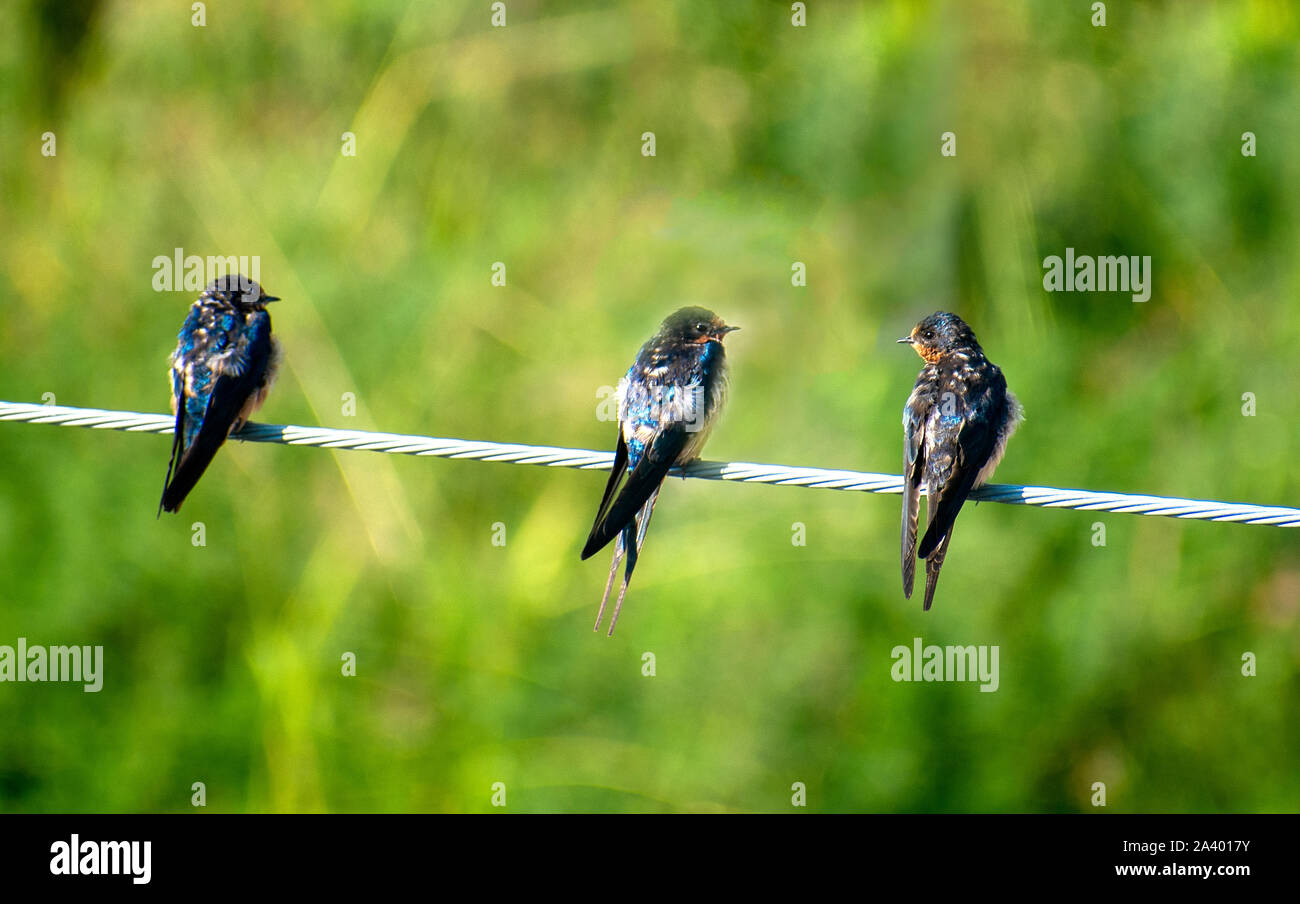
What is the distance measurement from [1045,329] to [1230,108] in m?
2.21

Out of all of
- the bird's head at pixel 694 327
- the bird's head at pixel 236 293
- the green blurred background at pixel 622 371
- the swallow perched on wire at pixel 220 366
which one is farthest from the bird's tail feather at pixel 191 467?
the green blurred background at pixel 622 371

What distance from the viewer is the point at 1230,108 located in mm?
8438

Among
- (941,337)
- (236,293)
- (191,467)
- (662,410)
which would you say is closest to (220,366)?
(236,293)

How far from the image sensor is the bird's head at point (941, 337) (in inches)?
191

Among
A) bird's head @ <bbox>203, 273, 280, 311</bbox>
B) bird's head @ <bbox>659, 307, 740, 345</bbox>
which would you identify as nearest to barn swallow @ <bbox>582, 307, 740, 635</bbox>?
bird's head @ <bbox>659, 307, 740, 345</bbox>

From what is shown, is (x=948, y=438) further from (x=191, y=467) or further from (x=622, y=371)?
(x=622, y=371)

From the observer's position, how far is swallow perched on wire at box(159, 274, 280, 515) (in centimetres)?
501

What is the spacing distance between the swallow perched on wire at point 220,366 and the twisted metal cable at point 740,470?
0.86 meters

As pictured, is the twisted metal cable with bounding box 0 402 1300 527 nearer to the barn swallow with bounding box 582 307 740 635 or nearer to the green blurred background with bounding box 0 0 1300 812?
the barn swallow with bounding box 582 307 740 635

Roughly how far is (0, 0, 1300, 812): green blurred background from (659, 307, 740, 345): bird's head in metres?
2.17

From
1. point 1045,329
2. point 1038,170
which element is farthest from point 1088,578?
point 1038,170

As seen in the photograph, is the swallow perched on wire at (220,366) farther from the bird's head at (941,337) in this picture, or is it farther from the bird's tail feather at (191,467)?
the bird's head at (941,337)

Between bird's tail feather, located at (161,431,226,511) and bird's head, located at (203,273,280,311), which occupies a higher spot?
bird's head, located at (203,273,280,311)
